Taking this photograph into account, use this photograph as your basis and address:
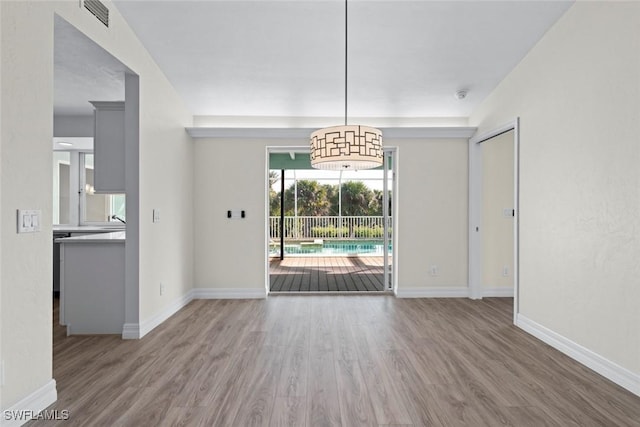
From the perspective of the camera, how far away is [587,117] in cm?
269

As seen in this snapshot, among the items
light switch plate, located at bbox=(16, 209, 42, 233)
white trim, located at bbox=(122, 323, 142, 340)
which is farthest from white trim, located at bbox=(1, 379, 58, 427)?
white trim, located at bbox=(122, 323, 142, 340)

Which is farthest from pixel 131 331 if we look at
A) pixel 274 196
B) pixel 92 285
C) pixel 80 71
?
pixel 274 196

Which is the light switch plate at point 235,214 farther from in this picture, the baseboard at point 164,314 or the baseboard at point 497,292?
the baseboard at point 497,292

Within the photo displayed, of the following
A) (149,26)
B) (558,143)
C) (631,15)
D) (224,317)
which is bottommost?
(224,317)

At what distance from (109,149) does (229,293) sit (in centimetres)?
230

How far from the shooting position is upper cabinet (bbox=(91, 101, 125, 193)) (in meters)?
3.26

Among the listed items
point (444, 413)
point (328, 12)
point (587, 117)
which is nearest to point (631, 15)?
point (587, 117)

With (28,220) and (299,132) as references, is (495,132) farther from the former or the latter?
(28,220)

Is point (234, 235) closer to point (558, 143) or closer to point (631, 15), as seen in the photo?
point (558, 143)

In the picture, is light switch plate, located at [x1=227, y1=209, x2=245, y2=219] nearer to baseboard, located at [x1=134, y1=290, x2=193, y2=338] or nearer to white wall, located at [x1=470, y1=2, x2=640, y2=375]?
baseboard, located at [x1=134, y1=290, x2=193, y2=338]

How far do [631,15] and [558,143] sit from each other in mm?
982

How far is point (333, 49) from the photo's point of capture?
3.46 meters

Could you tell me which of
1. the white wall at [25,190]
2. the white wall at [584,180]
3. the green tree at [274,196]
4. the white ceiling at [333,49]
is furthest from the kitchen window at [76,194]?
the green tree at [274,196]

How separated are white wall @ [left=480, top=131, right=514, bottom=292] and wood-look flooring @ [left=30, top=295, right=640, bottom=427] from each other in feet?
4.02
